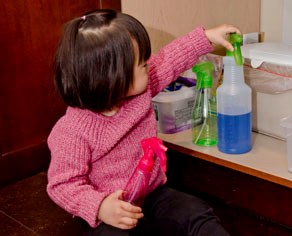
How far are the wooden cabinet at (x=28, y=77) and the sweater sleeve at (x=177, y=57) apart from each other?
31 centimetres

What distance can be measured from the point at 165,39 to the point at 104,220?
670mm

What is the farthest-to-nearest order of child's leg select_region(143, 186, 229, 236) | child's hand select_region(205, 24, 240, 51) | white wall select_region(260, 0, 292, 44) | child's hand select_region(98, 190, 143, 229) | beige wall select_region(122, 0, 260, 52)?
1. white wall select_region(260, 0, 292, 44)
2. beige wall select_region(122, 0, 260, 52)
3. child's hand select_region(205, 24, 240, 51)
4. child's leg select_region(143, 186, 229, 236)
5. child's hand select_region(98, 190, 143, 229)

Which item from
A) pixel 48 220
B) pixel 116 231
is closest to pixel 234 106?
pixel 116 231

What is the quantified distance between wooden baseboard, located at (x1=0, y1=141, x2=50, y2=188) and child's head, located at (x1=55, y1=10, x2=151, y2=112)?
1.87 ft

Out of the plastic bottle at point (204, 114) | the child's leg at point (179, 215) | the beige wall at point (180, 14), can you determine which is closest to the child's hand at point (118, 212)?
the child's leg at point (179, 215)

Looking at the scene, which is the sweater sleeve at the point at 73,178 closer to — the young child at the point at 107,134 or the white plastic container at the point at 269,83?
the young child at the point at 107,134

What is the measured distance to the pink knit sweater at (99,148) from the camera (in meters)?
0.92

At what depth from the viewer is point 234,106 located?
1121 mm

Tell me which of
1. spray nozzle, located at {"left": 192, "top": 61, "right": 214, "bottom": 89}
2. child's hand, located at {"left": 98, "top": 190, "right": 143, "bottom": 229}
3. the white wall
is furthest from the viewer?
the white wall

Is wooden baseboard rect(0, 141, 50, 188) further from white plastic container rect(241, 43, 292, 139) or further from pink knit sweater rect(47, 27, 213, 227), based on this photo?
white plastic container rect(241, 43, 292, 139)

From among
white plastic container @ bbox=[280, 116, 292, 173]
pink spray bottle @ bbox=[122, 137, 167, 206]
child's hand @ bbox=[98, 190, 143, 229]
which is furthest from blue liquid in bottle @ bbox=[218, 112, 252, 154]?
child's hand @ bbox=[98, 190, 143, 229]

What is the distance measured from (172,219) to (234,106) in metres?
0.31

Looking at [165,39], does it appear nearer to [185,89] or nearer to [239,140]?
[185,89]

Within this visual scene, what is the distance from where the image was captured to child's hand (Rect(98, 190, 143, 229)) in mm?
873
